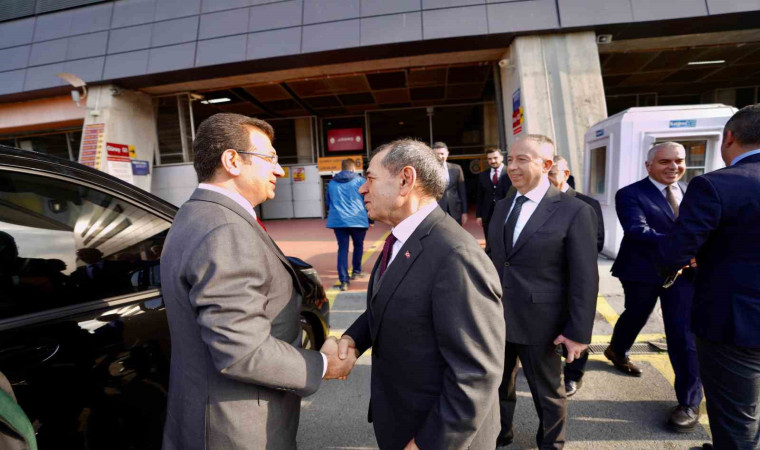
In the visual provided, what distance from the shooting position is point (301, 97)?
13.6 m

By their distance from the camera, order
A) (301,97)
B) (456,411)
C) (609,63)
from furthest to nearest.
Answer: (301,97), (609,63), (456,411)

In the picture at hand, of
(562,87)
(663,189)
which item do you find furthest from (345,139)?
(663,189)

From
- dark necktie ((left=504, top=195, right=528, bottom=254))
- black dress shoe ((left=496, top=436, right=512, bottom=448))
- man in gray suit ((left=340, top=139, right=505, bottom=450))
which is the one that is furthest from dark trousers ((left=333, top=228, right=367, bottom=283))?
man in gray suit ((left=340, top=139, right=505, bottom=450))

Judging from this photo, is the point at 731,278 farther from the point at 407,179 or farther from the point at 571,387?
the point at 407,179

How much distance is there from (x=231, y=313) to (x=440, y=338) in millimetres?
647

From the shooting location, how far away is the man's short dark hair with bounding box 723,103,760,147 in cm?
174

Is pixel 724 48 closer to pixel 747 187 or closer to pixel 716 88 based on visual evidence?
pixel 716 88

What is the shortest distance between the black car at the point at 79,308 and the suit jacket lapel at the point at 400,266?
1.16 meters

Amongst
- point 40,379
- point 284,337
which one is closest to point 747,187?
point 284,337

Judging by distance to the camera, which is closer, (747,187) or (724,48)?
(747,187)

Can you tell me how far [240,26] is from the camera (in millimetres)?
9805

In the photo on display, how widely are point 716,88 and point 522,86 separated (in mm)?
12787

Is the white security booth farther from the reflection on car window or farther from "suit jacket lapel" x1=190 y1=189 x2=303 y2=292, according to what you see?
the reflection on car window

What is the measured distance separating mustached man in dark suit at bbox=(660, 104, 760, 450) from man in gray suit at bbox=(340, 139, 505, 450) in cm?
121
